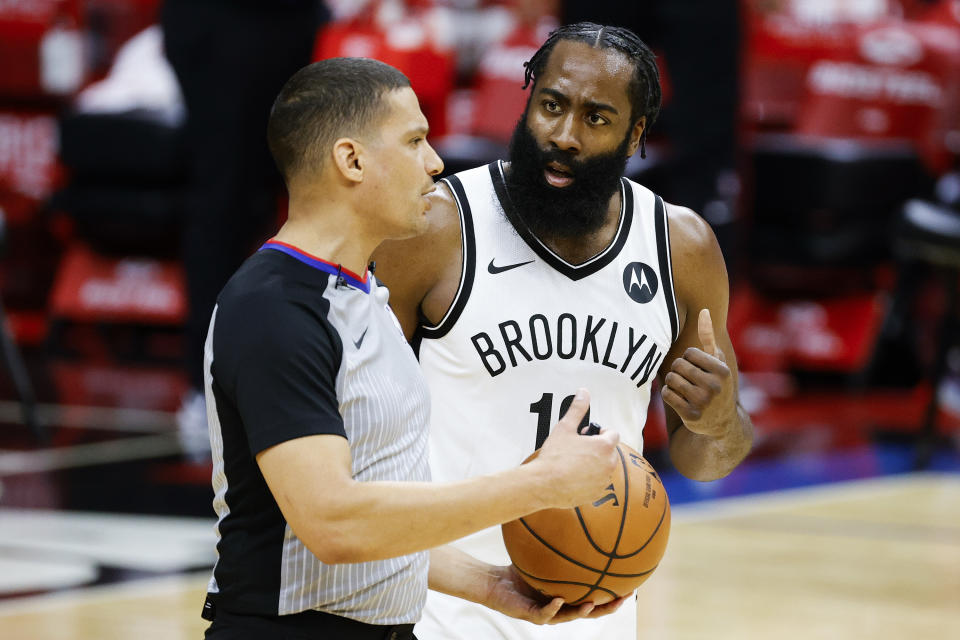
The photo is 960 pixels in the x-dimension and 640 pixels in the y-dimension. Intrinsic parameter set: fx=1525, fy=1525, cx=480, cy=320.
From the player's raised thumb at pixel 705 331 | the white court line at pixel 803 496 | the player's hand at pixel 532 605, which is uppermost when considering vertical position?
the player's raised thumb at pixel 705 331

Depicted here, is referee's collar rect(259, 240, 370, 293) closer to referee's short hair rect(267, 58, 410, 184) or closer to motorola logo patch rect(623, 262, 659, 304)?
referee's short hair rect(267, 58, 410, 184)

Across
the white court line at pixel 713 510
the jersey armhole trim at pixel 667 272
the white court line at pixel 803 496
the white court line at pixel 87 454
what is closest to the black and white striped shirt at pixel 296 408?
the jersey armhole trim at pixel 667 272

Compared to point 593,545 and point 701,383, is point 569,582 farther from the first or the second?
point 701,383

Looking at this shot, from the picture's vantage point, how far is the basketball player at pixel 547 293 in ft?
10.3

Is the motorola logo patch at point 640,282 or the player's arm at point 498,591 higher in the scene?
the motorola logo patch at point 640,282

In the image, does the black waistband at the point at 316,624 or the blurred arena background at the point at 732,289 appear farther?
the blurred arena background at the point at 732,289

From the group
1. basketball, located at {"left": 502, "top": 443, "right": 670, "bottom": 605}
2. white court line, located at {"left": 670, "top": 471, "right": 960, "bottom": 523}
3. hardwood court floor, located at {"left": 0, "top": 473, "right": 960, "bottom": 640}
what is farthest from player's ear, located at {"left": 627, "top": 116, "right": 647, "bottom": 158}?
white court line, located at {"left": 670, "top": 471, "right": 960, "bottom": 523}

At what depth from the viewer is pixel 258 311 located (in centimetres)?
224

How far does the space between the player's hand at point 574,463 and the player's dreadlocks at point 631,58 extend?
42.8 inches

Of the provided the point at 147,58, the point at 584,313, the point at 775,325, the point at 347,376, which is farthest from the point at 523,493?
the point at 147,58

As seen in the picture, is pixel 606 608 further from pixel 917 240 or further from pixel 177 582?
pixel 917 240

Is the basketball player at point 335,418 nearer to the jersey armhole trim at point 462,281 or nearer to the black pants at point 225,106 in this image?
the jersey armhole trim at point 462,281

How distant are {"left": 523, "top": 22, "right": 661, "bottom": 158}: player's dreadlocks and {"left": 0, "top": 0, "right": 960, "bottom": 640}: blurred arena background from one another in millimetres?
2126

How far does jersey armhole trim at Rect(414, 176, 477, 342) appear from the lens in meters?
3.14
